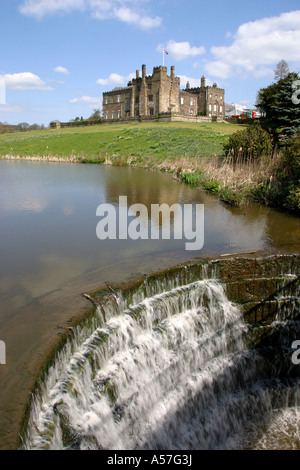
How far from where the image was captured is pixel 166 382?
236 inches

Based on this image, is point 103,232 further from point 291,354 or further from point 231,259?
point 291,354

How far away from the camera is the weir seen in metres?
4.69

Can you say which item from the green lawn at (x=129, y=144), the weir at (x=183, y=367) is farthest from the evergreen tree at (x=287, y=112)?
the weir at (x=183, y=367)

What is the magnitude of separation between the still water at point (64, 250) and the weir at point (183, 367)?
356mm

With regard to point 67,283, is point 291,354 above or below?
below

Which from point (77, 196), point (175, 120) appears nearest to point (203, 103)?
point (175, 120)

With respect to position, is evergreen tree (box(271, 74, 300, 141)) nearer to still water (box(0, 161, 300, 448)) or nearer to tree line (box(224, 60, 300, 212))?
tree line (box(224, 60, 300, 212))

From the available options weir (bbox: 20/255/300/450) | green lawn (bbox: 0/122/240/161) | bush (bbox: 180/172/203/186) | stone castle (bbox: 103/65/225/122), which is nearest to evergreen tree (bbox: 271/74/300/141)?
bush (bbox: 180/172/203/186)

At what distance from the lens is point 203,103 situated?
67.9 m

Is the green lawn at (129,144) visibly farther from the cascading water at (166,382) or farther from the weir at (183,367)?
the cascading water at (166,382)

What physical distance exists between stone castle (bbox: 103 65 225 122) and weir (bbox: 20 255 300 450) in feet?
171

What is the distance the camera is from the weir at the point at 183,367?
4.69 m

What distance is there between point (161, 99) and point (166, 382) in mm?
61441
